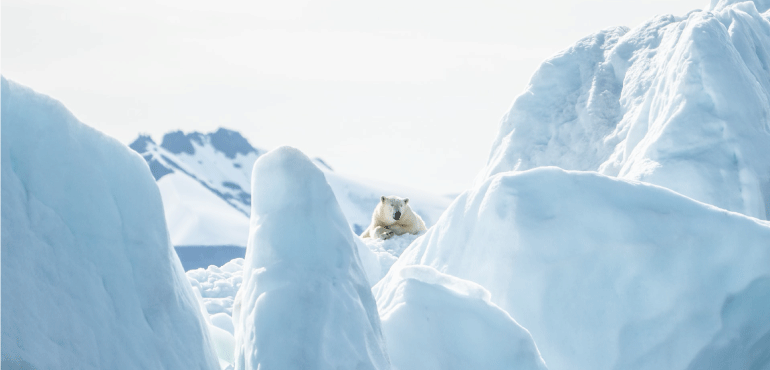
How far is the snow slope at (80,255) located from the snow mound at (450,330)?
1.22 meters

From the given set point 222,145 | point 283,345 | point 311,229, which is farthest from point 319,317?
point 222,145

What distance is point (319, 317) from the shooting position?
2.87m

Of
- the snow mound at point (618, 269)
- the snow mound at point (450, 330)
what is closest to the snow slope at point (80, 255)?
the snow mound at point (450, 330)

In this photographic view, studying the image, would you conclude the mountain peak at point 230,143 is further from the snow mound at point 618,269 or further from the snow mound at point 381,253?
the snow mound at point 618,269

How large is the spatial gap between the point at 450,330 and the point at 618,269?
1.41 m

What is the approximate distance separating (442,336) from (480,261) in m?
1.15

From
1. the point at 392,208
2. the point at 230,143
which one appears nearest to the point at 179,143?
the point at 230,143

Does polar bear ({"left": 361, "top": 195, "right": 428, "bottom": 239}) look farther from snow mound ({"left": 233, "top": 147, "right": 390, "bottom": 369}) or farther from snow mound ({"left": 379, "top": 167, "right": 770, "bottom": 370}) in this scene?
snow mound ({"left": 233, "top": 147, "right": 390, "bottom": 369})

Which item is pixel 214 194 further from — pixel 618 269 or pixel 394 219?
pixel 618 269

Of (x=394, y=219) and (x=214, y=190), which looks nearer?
(x=394, y=219)

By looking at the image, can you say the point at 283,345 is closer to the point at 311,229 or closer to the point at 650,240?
the point at 311,229

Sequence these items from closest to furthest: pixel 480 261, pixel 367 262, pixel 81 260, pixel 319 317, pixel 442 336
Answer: pixel 81 260
pixel 319 317
pixel 442 336
pixel 480 261
pixel 367 262

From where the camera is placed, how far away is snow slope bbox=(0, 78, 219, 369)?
242cm

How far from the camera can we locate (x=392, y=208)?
428 inches
